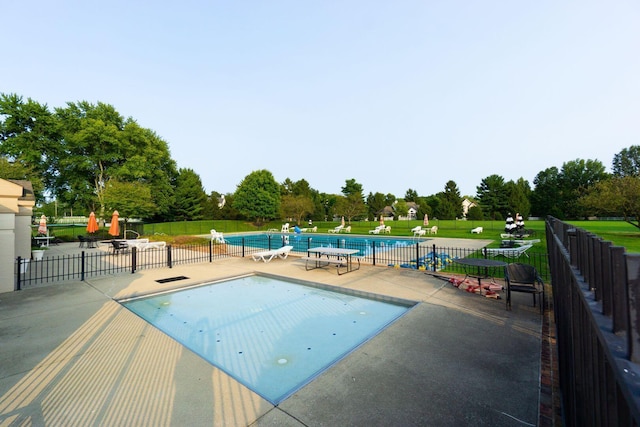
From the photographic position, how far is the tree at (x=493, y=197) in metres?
58.6

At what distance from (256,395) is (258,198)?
140 ft

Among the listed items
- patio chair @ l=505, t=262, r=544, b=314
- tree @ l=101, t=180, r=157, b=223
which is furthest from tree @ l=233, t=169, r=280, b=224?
patio chair @ l=505, t=262, r=544, b=314

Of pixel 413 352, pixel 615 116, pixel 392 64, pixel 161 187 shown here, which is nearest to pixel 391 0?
pixel 392 64

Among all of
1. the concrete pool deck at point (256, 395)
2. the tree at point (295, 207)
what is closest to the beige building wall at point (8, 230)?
the concrete pool deck at point (256, 395)

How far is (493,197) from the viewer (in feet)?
196

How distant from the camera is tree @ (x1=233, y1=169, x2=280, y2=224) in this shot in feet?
147

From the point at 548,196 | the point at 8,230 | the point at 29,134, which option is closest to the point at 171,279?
the point at 8,230

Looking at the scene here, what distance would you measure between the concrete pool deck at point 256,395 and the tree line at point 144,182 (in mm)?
21741

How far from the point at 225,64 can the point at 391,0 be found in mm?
11767

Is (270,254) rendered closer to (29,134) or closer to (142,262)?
(142,262)

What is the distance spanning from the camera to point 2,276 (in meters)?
7.97

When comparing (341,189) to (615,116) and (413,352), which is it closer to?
(615,116)

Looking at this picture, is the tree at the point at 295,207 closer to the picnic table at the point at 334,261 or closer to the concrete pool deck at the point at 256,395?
the picnic table at the point at 334,261

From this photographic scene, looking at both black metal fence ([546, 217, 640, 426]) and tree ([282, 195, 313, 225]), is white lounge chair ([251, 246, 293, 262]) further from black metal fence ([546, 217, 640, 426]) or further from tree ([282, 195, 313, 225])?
tree ([282, 195, 313, 225])
